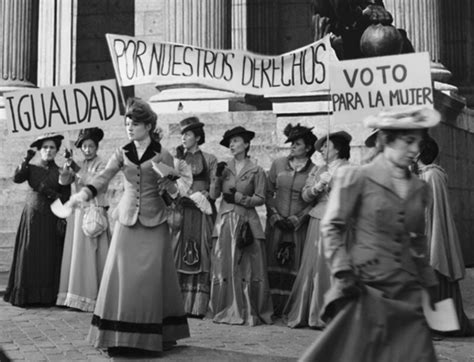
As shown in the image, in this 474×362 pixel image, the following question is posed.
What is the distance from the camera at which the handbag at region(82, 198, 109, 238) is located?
1020 cm

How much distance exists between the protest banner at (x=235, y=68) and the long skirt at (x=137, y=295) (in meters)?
2.83

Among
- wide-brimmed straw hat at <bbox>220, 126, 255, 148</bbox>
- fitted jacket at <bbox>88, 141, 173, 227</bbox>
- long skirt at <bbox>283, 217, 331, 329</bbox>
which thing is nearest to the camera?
fitted jacket at <bbox>88, 141, 173, 227</bbox>

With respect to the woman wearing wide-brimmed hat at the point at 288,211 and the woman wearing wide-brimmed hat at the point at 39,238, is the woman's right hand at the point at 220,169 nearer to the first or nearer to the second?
the woman wearing wide-brimmed hat at the point at 288,211

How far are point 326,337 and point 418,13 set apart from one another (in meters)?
12.0

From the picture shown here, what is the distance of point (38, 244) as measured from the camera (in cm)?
1059

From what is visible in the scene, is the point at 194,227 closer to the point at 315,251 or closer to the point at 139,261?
the point at 315,251

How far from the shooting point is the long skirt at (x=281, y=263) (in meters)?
9.68

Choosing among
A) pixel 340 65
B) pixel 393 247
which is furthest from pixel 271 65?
pixel 393 247

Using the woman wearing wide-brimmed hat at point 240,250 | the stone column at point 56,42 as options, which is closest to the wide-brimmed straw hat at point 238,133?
the woman wearing wide-brimmed hat at point 240,250

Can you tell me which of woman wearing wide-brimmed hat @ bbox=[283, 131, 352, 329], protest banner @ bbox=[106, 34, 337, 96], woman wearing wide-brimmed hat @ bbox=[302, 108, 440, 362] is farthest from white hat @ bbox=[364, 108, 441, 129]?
protest banner @ bbox=[106, 34, 337, 96]

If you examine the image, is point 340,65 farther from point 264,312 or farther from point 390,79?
point 264,312

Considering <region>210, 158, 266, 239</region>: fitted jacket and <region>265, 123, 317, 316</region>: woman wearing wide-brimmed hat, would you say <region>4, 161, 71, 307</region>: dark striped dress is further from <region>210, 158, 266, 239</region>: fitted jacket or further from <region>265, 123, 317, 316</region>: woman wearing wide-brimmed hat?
<region>265, 123, 317, 316</region>: woman wearing wide-brimmed hat

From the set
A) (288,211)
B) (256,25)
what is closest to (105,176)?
(288,211)

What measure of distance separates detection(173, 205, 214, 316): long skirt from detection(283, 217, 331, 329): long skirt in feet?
3.15
